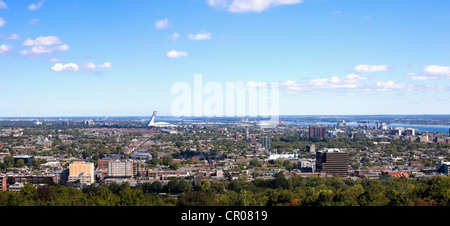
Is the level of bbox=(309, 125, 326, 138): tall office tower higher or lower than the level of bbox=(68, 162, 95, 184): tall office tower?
higher

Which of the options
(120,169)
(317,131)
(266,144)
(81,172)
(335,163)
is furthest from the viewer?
Answer: (317,131)

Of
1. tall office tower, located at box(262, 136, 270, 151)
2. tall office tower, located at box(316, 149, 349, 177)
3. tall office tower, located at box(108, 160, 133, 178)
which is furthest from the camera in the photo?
tall office tower, located at box(262, 136, 270, 151)

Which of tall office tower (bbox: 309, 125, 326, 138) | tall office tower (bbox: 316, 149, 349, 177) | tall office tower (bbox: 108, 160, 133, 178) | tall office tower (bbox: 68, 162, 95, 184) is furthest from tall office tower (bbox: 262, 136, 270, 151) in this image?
tall office tower (bbox: 68, 162, 95, 184)

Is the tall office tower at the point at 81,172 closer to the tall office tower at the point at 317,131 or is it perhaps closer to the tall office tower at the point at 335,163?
the tall office tower at the point at 335,163

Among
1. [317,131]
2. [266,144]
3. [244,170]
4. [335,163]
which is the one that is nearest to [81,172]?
[244,170]

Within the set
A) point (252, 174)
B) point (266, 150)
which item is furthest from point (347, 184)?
point (266, 150)

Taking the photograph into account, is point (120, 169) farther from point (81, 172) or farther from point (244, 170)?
point (244, 170)

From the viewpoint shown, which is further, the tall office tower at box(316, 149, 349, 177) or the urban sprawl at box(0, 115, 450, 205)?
the tall office tower at box(316, 149, 349, 177)

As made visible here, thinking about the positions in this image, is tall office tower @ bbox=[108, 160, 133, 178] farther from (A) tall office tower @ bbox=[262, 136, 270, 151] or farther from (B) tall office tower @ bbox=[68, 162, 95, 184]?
(A) tall office tower @ bbox=[262, 136, 270, 151]
